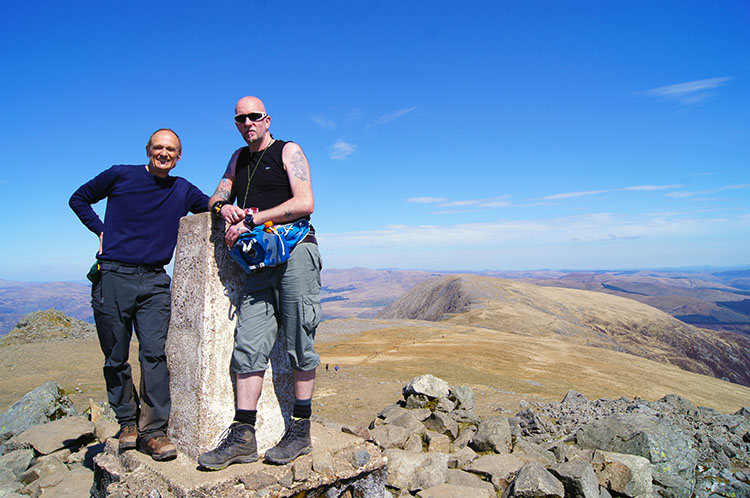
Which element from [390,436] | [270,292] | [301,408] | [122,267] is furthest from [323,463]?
[390,436]

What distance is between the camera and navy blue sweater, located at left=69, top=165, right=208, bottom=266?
4.09 meters

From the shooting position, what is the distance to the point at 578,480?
16.9 feet

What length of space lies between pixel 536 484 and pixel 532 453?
156 centimetres

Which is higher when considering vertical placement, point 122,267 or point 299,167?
point 299,167

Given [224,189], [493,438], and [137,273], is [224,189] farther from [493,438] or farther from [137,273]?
[493,438]

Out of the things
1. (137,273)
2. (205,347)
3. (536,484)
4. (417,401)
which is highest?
(137,273)

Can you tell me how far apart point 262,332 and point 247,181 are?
1.36 metres

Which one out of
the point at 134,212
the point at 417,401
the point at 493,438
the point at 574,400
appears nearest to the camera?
the point at 134,212

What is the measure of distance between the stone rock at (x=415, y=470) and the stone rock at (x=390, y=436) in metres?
0.72

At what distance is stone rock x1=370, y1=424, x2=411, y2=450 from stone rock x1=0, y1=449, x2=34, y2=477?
180 inches

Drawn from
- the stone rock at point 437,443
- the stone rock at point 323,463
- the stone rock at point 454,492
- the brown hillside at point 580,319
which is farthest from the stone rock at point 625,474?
the brown hillside at point 580,319

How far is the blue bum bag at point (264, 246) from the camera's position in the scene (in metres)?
3.40

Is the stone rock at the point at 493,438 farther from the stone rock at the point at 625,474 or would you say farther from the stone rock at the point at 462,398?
the stone rock at the point at 462,398

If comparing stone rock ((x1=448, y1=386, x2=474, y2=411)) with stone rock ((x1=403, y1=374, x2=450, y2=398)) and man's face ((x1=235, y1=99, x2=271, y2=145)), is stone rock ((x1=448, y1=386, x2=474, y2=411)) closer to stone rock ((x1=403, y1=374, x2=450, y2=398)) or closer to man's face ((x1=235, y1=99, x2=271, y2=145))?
stone rock ((x1=403, y1=374, x2=450, y2=398))
